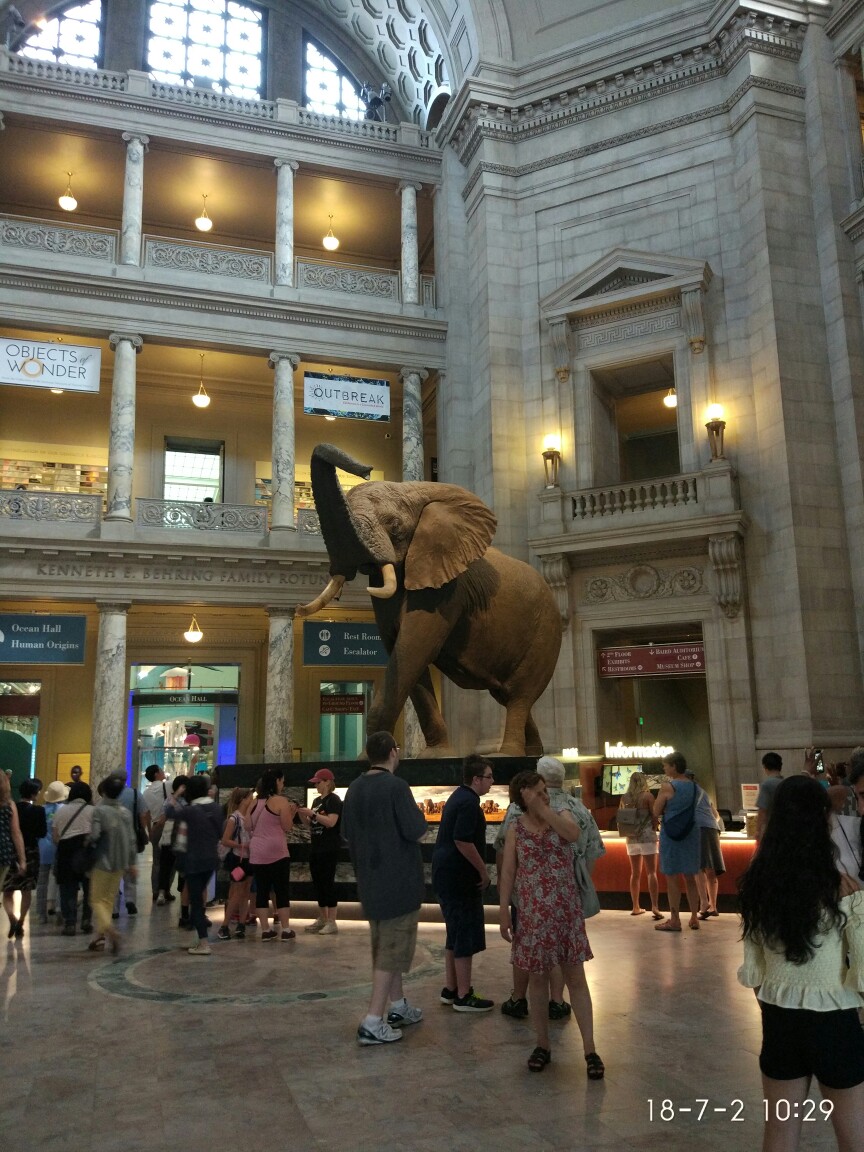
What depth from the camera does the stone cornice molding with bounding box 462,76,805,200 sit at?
1570 cm

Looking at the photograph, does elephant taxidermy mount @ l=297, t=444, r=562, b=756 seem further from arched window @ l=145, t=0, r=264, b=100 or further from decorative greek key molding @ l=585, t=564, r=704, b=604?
arched window @ l=145, t=0, r=264, b=100

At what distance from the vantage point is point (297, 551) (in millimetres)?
17828

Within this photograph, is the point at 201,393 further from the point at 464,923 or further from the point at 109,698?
the point at 464,923

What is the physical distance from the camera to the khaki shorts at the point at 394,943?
4.77 meters

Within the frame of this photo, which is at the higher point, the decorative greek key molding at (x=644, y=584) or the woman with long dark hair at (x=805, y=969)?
the decorative greek key molding at (x=644, y=584)

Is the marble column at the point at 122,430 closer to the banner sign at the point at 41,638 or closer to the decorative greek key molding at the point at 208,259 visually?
the decorative greek key molding at the point at 208,259

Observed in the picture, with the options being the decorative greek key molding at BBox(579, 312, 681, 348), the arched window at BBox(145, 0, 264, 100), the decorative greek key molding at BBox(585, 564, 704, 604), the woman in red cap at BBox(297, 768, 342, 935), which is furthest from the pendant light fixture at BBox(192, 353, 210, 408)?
the woman in red cap at BBox(297, 768, 342, 935)

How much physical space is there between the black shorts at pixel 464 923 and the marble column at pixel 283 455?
13.2 metres

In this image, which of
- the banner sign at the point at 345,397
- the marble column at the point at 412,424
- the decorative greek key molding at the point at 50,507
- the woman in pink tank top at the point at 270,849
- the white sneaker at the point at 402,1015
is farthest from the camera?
the marble column at the point at 412,424

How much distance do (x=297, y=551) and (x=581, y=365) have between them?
6.30m

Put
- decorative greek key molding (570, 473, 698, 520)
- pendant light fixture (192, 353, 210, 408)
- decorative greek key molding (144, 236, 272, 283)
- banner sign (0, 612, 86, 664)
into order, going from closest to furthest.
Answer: decorative greek key molding (570, 473, 698, 520)
banner sign (0, 612, 86, 664)
decorative greek key molding (144, 236, 272, 283)
pendant light fixture (192, 353, 210, 408)

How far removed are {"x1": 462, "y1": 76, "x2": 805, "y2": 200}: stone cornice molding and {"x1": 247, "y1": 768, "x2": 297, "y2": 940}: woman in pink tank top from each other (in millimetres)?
14175

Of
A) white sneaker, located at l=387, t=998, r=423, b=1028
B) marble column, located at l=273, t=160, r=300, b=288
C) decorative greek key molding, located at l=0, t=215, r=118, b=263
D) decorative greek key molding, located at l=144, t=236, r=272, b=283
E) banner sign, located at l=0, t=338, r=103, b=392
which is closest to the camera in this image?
white sneaker, located at l=387, t=998, r=423, b=1028
